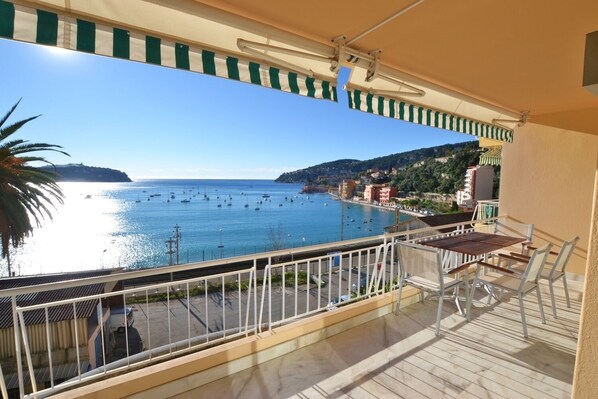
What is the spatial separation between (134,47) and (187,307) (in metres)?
4.95

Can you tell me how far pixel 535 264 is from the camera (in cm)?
296

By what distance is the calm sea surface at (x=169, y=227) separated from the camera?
1469 inches

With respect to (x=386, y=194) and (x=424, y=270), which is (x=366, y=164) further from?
(x=424, y=270)

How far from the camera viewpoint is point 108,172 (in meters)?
57.7

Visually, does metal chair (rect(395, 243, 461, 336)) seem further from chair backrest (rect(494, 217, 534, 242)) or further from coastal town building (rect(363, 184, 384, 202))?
coastal town building (rect(363, 184, 384, 202))

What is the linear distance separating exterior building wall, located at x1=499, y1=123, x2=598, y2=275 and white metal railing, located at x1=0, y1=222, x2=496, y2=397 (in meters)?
1.37

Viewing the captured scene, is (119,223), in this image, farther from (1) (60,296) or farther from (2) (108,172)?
(1) (60,296)

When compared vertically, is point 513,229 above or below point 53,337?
above

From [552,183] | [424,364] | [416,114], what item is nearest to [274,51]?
[416,114]

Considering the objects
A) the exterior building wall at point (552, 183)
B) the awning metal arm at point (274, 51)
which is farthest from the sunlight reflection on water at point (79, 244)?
the exterior building wall at point (552, 183)

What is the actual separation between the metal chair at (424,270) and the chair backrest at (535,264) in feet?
2.02

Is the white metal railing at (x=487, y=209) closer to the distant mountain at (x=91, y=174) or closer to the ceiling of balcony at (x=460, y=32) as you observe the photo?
the ceiling of balcony at (x=460, y=32)

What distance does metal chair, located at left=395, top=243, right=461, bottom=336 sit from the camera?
9.74 feet

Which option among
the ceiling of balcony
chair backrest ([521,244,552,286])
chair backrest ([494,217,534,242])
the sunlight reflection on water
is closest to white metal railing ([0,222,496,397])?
chair backrest ([494,217,534,242])
